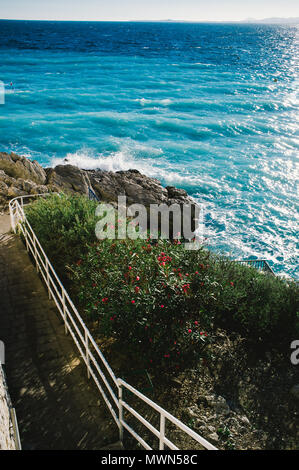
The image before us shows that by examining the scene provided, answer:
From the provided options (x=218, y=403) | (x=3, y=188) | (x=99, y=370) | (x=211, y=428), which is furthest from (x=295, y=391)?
(x=3, y=188)

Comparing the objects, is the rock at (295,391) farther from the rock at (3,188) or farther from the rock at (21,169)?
the rock at (21,169)

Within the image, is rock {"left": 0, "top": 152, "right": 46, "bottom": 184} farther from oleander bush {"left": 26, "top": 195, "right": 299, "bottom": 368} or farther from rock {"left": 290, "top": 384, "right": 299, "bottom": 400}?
rock {"left": 290, "top": 384, "right": 299, "bottom": 400}

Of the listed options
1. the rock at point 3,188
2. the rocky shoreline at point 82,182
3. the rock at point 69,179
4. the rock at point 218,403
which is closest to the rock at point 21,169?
the rocky shoreline at point 82,182

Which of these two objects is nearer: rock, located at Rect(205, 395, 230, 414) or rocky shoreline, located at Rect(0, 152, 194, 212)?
rock, located at Rect(205, 395, 230, 414)

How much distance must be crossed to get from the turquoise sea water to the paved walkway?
1197 centimetres

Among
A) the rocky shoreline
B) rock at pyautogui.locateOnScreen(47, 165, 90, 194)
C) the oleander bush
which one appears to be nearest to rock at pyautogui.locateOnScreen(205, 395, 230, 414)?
the oleander bush

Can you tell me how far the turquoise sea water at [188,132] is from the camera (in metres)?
21.0

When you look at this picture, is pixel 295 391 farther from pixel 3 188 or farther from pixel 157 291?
pixel 3 188

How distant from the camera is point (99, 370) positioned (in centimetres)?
473

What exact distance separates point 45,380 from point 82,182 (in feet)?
43.2

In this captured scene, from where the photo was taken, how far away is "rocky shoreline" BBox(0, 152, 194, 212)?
15.6 m

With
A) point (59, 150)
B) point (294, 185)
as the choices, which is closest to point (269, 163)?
point (294, 185)

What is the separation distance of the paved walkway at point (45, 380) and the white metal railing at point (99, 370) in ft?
0.67
